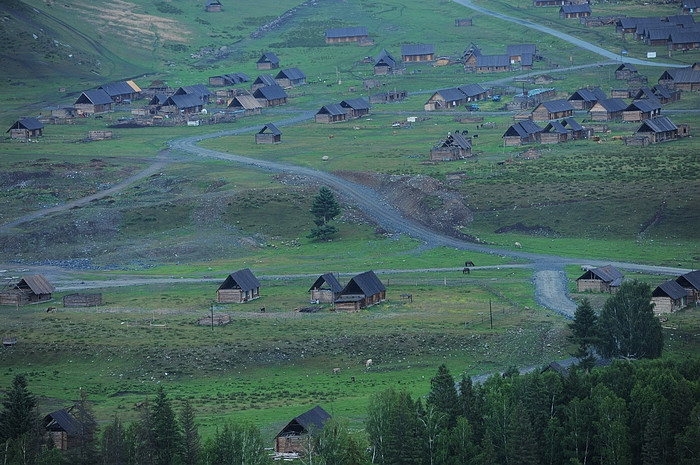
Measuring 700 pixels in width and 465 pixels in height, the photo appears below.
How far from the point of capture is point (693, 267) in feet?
363

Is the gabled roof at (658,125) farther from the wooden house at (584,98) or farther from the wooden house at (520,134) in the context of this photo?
the wooden house at (584,98)

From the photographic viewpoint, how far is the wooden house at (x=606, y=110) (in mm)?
175875

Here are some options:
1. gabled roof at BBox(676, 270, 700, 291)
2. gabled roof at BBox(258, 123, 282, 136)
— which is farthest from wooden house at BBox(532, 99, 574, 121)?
gabled roof at BBox(676, 270, 700, 291)

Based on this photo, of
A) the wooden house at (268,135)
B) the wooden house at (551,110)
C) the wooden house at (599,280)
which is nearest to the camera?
the wooden house at (599,280)

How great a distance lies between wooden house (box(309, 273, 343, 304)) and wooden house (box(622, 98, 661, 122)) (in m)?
82.7

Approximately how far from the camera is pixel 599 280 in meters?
103

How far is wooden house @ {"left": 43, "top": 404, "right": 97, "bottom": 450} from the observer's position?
67312 millimetres

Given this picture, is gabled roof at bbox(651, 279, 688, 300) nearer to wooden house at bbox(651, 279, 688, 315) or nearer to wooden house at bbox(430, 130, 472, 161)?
wooden house at bbox(651, 279, 688, 315)

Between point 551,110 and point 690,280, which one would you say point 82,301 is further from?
point 551,110

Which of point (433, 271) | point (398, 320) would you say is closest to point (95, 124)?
point (433, 271)

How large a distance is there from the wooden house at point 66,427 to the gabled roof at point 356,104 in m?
127

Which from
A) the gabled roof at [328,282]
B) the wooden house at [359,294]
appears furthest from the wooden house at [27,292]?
the wooden house at [359,294]

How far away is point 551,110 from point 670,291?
8458 centimetres

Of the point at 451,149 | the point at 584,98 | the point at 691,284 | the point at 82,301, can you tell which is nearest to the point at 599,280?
the point at 691,284
